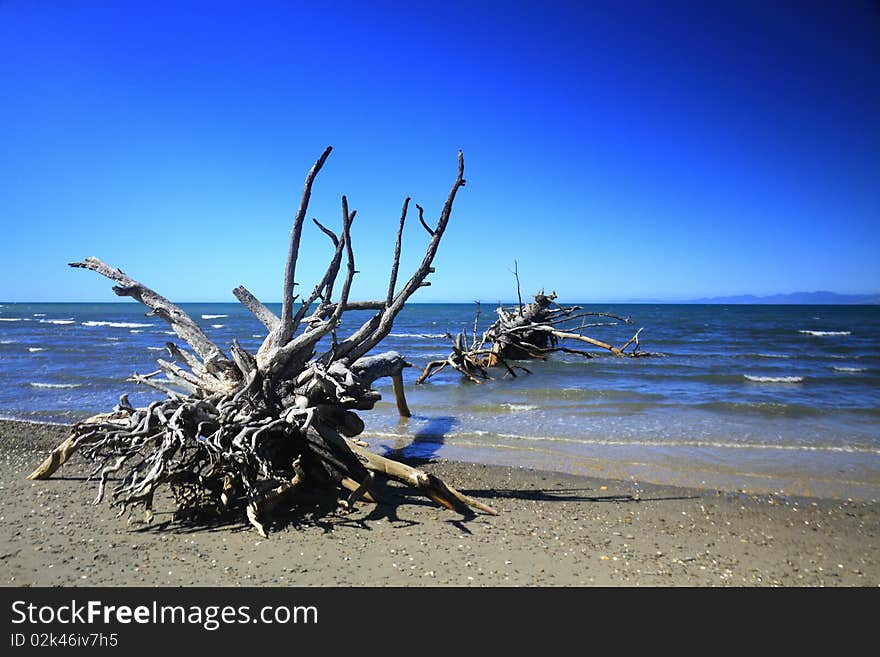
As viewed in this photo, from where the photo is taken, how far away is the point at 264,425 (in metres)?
4.49

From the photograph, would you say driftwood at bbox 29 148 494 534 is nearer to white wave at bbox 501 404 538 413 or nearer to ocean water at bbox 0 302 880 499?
ocean water at bbox 0 302 880 499

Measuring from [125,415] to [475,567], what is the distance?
368 centimetres

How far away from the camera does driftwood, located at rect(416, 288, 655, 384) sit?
15594mm

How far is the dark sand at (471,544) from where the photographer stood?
11.8 feet

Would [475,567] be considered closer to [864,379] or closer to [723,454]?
[723,454]

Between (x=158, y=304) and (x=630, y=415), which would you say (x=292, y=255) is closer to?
(x=158, y=304)

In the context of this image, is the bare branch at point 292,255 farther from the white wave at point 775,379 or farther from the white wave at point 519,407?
the white wave at point 775,379

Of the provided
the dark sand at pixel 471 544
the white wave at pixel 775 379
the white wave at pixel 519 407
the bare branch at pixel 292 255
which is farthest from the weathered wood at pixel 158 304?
the white wave at pixel 775 379

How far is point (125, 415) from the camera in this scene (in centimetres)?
500

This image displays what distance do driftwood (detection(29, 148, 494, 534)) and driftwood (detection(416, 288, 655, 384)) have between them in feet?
30.7

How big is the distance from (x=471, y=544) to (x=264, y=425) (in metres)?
2.04

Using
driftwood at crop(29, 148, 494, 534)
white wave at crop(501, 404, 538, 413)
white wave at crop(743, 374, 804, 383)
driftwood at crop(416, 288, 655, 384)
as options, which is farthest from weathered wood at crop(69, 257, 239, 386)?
white wave at crop(743, 374, 804, 383)
